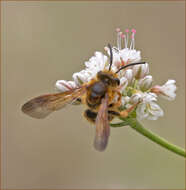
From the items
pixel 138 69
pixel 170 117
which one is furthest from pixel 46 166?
pixel 138 69

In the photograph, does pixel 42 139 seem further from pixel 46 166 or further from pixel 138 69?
pixel 138 69

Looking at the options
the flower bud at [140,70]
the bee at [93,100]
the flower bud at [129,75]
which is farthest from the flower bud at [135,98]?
the flower bud at [140,70]

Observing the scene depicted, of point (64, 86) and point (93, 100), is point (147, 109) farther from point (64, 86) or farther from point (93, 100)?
point (64, 86)

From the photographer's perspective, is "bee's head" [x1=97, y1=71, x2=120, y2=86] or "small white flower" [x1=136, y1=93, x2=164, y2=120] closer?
"bee's head" [x1=97, y1=71, x2=120, y2=86]

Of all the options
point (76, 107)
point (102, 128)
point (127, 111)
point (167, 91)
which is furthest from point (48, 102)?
point (76, 107)

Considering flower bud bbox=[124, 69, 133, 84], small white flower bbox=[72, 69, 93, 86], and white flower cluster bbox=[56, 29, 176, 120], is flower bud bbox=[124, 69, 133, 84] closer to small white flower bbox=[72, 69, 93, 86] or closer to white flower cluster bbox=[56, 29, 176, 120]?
white flower cluster bbox=[56, 29, 176, 120]

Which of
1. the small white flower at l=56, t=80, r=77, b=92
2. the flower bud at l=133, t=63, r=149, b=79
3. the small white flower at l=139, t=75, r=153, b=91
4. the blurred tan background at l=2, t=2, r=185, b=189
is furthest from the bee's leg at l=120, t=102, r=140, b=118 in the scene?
the blurred tan background at l=2, t=2, r=185, b=189
